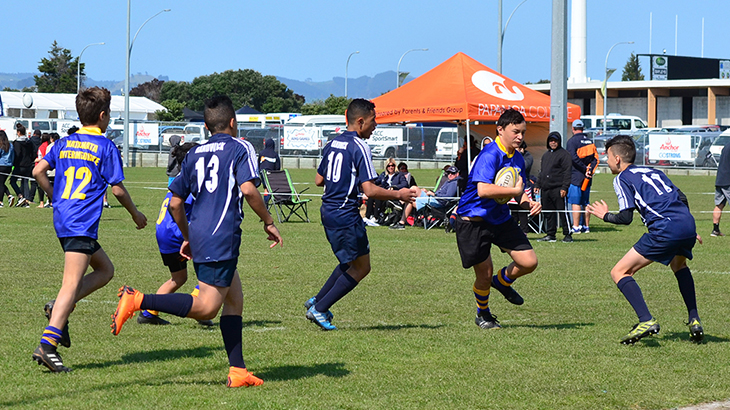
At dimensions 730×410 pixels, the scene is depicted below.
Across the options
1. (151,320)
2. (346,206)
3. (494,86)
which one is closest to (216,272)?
(346,206)

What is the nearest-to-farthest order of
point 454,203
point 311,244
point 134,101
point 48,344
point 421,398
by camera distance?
point 421,398 → point 48,344 → point 311,244 → point 454,203 → point 134,101

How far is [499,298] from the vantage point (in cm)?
896

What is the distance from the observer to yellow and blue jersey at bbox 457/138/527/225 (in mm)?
6855

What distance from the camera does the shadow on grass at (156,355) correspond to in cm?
574

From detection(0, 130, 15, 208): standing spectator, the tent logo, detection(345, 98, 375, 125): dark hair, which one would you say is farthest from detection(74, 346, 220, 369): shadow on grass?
detection(0, 130, 15, 208): standing spectator

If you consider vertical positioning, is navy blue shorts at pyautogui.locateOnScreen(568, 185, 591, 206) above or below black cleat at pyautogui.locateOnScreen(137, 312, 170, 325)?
above

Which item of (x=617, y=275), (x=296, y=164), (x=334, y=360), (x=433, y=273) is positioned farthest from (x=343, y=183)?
(x=296, y=164)

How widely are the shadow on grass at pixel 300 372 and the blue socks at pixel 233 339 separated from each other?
36 cm

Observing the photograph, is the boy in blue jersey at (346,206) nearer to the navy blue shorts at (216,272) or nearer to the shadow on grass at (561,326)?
the shadow on grass at (561,326)

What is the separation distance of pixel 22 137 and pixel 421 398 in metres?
18.1

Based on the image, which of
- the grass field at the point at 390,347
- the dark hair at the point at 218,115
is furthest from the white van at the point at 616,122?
the dark hair at the point at 218,115

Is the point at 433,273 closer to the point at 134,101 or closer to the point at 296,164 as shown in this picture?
the point at 296,164

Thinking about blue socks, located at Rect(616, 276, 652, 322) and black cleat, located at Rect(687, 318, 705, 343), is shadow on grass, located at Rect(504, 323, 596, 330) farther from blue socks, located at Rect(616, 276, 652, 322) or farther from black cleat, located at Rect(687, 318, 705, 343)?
black cleat, located at Rect(687, 318, 705, 343)

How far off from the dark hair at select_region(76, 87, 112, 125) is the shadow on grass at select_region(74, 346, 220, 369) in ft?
5.30
